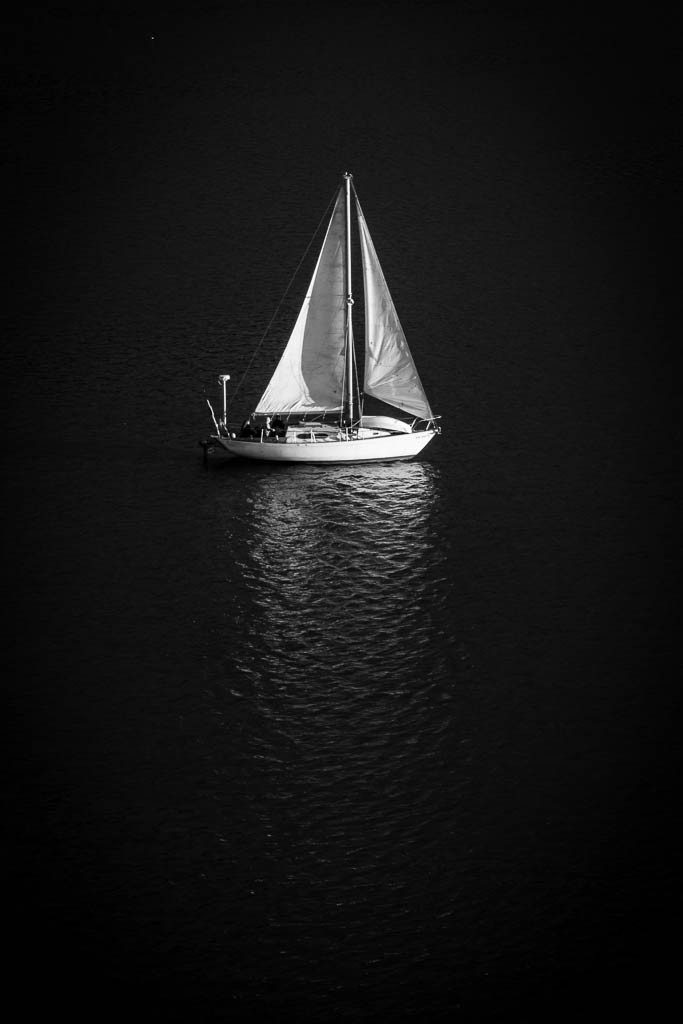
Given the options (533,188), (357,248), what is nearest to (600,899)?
(357,248)

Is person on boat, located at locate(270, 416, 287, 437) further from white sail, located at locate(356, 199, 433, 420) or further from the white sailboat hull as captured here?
white sail, located at locate(356, 199, 433, 420)

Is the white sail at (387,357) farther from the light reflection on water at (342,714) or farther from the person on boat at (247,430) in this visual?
the person on boat at (247,430)

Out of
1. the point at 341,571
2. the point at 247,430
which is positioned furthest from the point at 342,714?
the point at 247,430

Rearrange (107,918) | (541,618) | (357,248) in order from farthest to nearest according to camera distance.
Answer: (357,248) → (541,618) → (107,918)

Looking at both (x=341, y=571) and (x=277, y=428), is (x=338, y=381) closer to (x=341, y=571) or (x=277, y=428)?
(x=277, y=428)

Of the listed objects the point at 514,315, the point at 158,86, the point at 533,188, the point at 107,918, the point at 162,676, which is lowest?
the point at 107,918

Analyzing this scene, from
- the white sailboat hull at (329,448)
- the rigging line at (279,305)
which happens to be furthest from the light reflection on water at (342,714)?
the rigging line at (279,305)

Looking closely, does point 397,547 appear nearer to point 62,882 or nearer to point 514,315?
point 62,882
